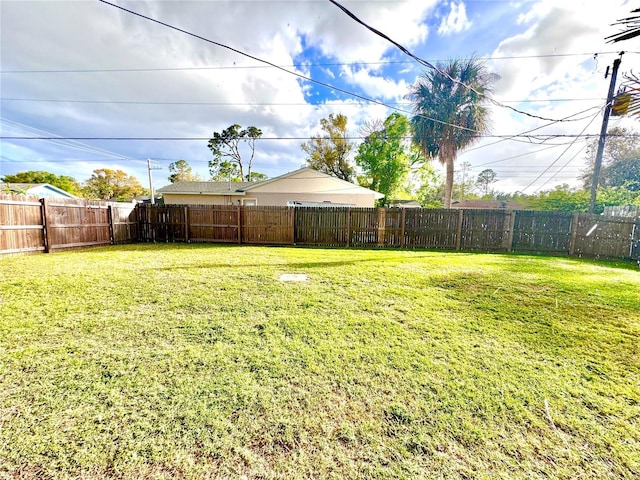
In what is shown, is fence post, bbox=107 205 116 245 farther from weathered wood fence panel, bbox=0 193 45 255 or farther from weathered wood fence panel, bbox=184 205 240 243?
weathered wood fence panel, bbox=184 205 240 243

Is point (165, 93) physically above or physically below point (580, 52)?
above

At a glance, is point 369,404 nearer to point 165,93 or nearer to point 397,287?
point 397,287

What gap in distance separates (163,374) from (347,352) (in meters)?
1.63

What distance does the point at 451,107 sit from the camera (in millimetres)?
13023

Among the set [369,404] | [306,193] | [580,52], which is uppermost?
[580,52]

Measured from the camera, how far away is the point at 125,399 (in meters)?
1.79

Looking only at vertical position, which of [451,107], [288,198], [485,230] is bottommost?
[485,230]

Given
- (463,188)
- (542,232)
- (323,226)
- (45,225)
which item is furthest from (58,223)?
(463,188)

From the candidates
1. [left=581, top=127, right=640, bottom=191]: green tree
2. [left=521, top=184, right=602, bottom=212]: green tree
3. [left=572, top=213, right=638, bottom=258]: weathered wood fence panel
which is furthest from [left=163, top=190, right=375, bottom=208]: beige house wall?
[left=581, top=127, right=640, bottom=191]: green tree

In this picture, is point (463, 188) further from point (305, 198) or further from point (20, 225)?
point (20, 225)

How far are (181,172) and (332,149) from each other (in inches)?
1148

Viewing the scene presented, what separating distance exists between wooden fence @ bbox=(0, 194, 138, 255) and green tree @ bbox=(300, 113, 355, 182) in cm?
1765

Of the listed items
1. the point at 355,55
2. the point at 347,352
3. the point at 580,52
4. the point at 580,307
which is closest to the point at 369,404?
the point at 347,352

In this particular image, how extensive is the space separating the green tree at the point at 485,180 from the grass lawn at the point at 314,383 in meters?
48.3
